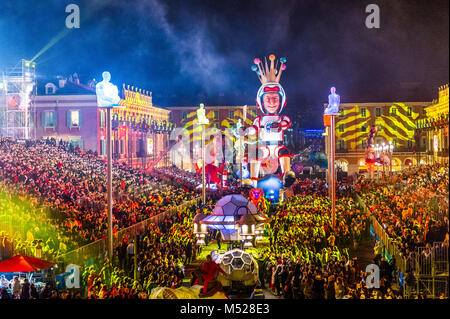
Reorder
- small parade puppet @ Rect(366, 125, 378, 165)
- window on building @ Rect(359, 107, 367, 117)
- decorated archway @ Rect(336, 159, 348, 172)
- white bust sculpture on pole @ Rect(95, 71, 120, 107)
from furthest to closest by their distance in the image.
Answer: window on building @ Rect(359, 107, 367, 117) → decorated archway @ Rect(336, 159, 348, 172) → small parade puppet @ Rect(366, 125, 378, 165) → white bust sculpture on pole @ Rect(95, 71, 120, 107)

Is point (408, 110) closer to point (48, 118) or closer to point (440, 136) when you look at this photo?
point (48, 118)

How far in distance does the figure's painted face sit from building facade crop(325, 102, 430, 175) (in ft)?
85.3

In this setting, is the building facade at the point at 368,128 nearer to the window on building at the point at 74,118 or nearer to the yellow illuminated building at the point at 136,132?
the yellow illuminated building at the point at 136,132

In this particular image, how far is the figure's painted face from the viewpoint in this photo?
29.3 m

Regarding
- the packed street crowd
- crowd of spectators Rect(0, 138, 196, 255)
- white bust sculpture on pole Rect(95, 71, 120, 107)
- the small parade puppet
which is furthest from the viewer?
the small parade puppet

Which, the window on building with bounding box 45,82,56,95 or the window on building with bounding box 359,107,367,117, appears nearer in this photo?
the window on building with bounding box 45,82,56,95

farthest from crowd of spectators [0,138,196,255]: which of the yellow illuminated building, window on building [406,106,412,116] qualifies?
window on building [406,106,412,116]

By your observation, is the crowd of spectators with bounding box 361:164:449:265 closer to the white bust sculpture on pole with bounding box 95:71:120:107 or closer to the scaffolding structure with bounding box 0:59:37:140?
the white bust sculpture on pole with bounding box 95:71:120:107

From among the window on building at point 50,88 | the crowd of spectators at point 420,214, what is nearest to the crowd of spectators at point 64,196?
the crowd of spectators at point 420,214

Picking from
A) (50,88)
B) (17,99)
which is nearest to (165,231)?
(17,99)

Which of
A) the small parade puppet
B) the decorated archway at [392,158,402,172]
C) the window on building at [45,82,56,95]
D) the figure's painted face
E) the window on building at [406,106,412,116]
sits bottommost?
the decorated archway at [392,158,402,172]

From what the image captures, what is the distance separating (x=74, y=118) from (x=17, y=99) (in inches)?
188

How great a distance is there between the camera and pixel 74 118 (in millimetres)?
Result: 37969
